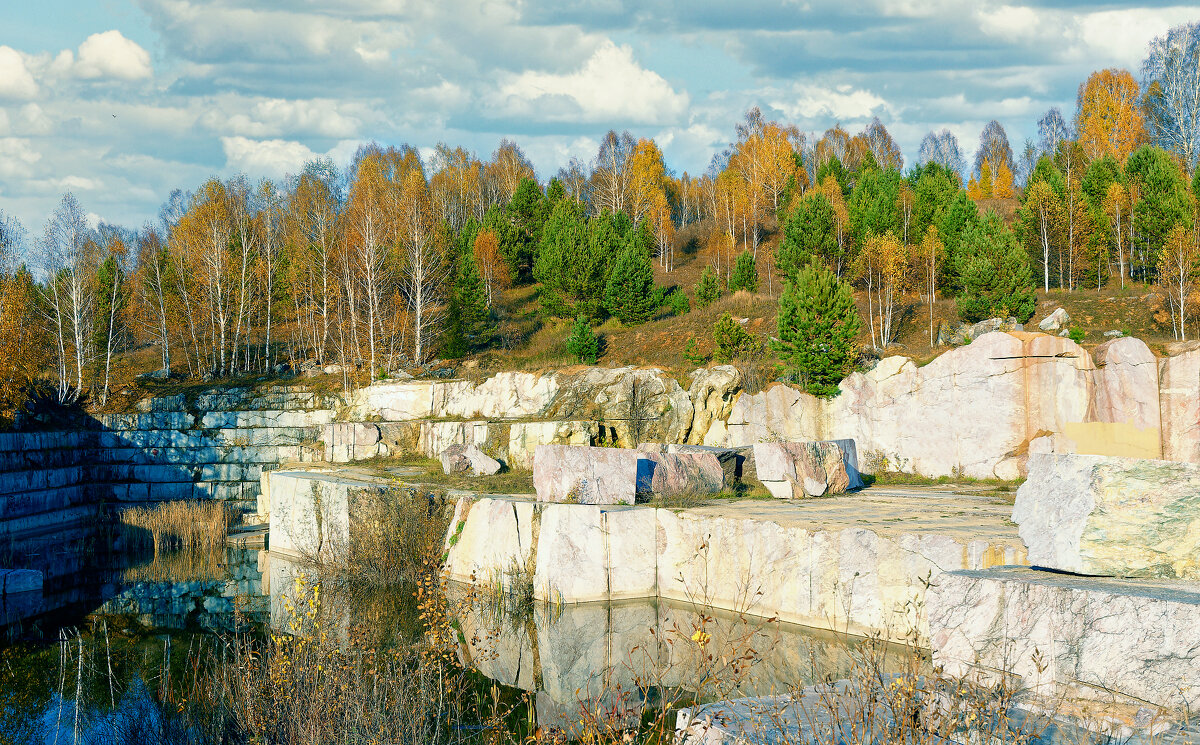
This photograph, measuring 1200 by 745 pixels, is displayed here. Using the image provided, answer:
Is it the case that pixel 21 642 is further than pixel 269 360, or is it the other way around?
pixel 269 360

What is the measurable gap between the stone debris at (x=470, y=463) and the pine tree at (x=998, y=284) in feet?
58.8

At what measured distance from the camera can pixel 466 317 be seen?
3462cm

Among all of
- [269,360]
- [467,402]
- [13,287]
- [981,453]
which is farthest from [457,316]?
[981,453]

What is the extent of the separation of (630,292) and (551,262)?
446 centimetres

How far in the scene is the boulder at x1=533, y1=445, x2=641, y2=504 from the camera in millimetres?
13680

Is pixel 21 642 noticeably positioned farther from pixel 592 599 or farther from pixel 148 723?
pixel 592 599

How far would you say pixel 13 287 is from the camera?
26.9 meters

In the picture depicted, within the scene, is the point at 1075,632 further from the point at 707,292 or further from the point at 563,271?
the point at 563,271

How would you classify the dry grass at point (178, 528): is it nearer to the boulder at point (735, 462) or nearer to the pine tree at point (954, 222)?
the boulder at point (735, 462)

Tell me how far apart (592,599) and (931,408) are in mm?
10404

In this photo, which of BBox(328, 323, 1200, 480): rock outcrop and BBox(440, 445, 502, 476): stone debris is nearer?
BBox(328, 323, 1200, 480): rock outcrop

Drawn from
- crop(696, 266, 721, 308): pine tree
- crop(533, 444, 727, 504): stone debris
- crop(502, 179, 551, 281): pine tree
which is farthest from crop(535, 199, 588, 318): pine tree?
crop(533, 444, 727, 504): stone debris

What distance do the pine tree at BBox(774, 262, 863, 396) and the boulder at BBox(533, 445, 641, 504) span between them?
8.58 metres

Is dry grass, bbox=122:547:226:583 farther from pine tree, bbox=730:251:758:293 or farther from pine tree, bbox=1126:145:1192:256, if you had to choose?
pine tree, bbox=1126:145:1192:256
